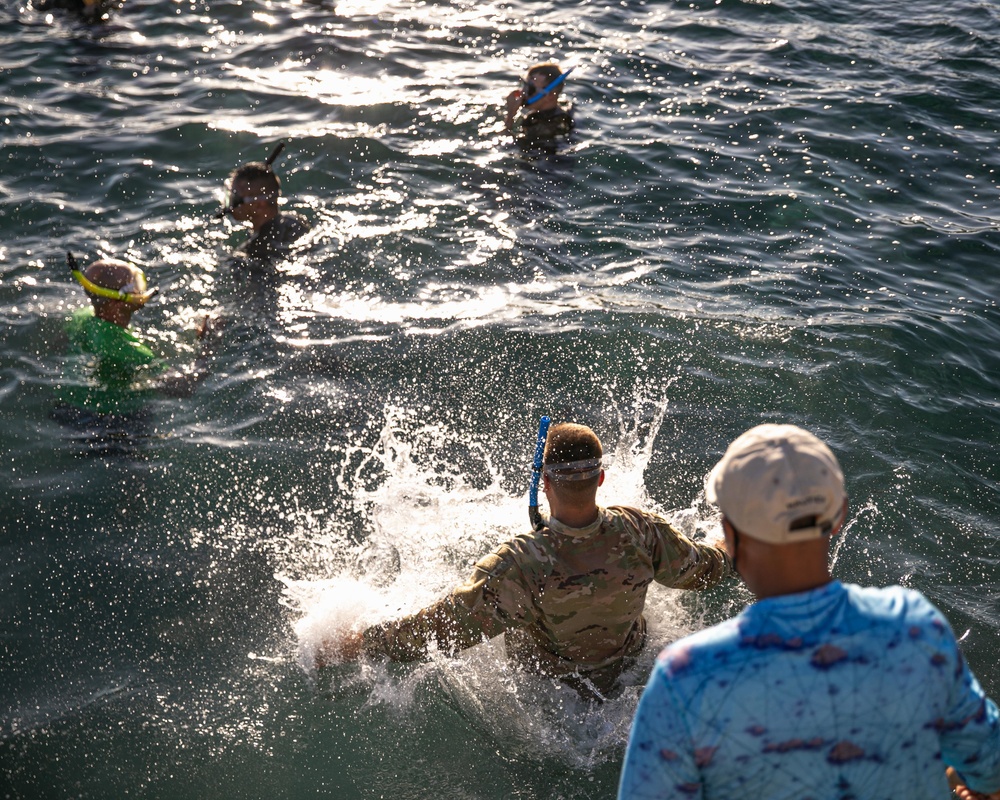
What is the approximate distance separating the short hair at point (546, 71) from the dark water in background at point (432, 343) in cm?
88

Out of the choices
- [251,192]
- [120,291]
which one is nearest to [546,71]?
[251,192]

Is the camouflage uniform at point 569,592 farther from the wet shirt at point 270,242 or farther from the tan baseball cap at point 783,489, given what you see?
the wet shirt at point 270,242

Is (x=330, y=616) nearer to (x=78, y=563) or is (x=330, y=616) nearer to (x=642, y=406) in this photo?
(x=78, y=563)

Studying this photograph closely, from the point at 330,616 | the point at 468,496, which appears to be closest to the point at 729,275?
the point at 468,496

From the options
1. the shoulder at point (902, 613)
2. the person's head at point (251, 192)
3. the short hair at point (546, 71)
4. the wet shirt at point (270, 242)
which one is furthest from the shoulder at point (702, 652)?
the short hair at point (546, 71)

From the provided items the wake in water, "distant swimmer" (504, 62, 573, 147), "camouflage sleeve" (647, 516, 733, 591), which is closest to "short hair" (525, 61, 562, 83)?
"distant swimmer" (504, 62, 573, 147)

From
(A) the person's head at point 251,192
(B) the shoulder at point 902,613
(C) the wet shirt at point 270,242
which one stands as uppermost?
(B) the shoulder at point 902,613

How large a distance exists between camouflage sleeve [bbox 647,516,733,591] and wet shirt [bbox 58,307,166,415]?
13.8 feet

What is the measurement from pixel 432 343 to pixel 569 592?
374 cm

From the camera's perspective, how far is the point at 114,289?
662cm

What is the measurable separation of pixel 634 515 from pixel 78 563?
11.3 feet

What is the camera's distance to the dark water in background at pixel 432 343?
4.81m

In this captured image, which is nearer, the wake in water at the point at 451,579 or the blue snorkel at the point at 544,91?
the wake in water at the point at 451,579

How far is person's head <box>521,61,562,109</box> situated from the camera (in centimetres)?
1046
